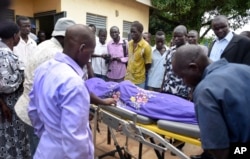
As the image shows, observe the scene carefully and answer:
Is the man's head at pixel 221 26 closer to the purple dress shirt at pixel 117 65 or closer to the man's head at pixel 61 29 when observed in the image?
the purple dress shirt at pixel 117 65

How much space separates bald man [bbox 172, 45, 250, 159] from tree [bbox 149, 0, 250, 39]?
464 inches

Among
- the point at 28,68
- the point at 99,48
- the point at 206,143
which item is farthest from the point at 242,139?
the point at 99,48

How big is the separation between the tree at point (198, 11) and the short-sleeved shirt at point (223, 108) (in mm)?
11820

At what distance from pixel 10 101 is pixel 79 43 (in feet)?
5.12

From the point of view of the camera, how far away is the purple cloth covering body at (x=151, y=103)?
9.21 ft

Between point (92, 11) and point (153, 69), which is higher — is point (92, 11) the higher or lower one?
the higher one

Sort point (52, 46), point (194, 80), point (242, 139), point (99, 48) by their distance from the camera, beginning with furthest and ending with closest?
1. point (99, 48)
2. point (52, 46)
3. point (194, 80)
4. point (242, 139)

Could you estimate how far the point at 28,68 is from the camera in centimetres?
283

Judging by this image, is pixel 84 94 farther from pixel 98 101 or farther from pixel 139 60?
pixel 139 60

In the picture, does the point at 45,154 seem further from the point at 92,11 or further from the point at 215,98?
the point at 92,11

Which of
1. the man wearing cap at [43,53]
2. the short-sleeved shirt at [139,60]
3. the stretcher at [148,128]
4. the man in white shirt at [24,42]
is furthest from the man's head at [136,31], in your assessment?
the man wearing cap at [43,53]

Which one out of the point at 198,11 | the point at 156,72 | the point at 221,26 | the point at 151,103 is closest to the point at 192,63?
the point at 151,103

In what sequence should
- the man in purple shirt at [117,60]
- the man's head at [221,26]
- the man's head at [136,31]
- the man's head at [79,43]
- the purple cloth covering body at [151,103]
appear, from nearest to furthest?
the man's head at [79,43] → the purple cloth covering body at [151,103] → the man's head at [221,26] → the man's head at [136,31] → the man in purple shirt at [117,60]

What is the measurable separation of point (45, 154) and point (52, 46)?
1125 mm
